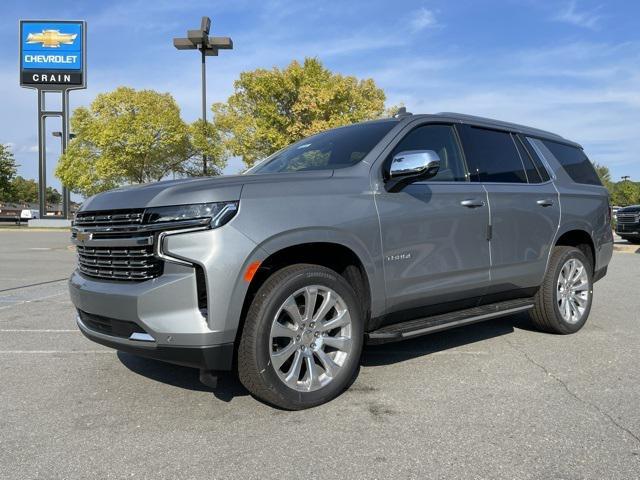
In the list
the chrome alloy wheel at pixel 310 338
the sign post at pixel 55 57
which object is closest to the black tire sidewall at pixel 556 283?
the chrome alloy wheel at pixel 310 338

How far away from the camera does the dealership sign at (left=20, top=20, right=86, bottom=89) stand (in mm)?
37531

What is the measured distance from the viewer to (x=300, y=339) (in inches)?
131

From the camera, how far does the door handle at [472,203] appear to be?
4.21m

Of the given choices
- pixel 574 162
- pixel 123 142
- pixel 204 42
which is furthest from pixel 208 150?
pixel 574 162

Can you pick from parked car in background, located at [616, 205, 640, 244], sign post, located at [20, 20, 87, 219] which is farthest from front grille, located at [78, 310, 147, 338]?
sign post, located at [20, 20, 87, 219]

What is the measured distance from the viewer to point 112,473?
2.54 m

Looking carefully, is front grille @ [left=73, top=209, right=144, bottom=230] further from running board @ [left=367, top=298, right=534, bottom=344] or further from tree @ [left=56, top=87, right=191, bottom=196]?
tree @ [left=56, top=87, right=191, bottom=196]

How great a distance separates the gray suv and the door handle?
0.04 feet

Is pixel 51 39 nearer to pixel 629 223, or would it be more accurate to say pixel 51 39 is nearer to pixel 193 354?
pixel 629 223

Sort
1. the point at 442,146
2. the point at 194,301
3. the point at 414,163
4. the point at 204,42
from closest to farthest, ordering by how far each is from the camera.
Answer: the point at 194,301
the point at 414,163
the point at 442,146
the point at 204,42

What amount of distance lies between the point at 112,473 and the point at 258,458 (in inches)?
26.8

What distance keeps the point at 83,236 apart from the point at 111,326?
25.5 inches

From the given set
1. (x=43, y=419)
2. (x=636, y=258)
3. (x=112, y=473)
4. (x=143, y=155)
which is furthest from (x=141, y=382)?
(x=143, y=155)

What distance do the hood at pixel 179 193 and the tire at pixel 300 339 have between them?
0.56m
